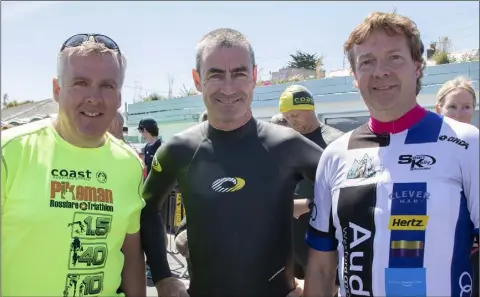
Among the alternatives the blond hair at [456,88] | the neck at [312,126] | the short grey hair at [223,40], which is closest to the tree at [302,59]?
the neck at [312,126]

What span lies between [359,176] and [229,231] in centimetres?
72

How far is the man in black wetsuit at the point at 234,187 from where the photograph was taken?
89.9 inches

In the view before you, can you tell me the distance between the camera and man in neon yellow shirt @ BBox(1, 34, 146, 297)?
1856 mm

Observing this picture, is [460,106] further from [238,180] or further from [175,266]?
Result: [175,266]

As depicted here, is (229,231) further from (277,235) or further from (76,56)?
(76,56)

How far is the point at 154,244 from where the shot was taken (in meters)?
2.38

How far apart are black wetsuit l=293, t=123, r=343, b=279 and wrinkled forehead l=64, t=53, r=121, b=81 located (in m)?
1.55

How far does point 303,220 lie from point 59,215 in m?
2.83

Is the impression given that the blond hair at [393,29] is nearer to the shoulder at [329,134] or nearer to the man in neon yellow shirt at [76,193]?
the man in neon yellow shirt at [76,193]

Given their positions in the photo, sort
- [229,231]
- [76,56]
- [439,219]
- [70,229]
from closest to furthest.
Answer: [439,219]
[70,229]
[76,56]
[229,231]

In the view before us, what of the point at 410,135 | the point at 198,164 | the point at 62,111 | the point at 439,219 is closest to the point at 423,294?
the point at 439,219

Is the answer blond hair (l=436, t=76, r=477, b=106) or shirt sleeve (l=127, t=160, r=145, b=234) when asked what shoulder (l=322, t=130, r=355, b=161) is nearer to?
shirt sleeve (l=127, t=160, r=145, b=234)

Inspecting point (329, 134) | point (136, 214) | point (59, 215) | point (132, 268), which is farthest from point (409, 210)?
point (329, 134)

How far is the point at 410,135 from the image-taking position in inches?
77.0
